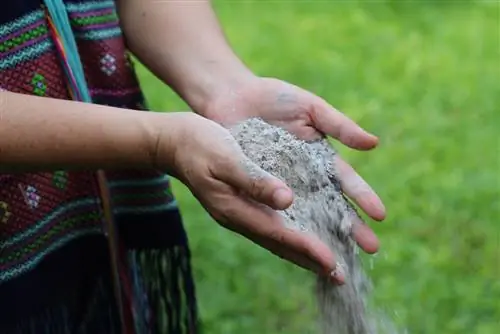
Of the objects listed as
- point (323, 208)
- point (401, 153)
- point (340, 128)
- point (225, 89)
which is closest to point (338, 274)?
point (323, 208)

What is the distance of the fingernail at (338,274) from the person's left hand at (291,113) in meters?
0.14

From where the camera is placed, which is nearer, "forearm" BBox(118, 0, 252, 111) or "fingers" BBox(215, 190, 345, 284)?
"fingers" BBox(215, 190, 345, 284)

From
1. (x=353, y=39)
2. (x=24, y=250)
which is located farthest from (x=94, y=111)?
(x=353, y=39)

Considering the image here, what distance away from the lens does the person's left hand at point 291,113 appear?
1.39 m

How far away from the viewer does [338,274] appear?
1277mm

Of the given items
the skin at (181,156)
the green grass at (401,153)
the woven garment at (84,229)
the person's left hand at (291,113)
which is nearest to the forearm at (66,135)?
the skin at (181,156)

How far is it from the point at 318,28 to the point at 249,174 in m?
3.07

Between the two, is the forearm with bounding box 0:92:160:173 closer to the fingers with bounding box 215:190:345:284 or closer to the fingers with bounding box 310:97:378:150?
the fingers with bounding box 215:190:345:284

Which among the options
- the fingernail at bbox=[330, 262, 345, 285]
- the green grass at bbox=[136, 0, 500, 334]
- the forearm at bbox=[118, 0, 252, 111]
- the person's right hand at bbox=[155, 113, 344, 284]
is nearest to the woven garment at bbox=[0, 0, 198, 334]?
the forearm at bbox=[118, 0, 252, 111]

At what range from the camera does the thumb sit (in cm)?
116

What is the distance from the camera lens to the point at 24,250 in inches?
51.6

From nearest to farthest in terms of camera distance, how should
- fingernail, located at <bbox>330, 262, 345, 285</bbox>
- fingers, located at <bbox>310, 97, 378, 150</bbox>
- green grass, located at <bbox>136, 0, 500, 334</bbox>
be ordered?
fingernail, located at <bbox>330, 262, 345, 285</bbox> < fingers, located at <bbox>310, 97, 378, 150</bbox> < green grass, located at <bbox>136, 0, 500, 334</bbox>

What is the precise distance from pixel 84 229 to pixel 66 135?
0.84 ft

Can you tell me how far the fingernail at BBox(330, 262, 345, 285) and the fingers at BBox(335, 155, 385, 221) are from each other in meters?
0.09
